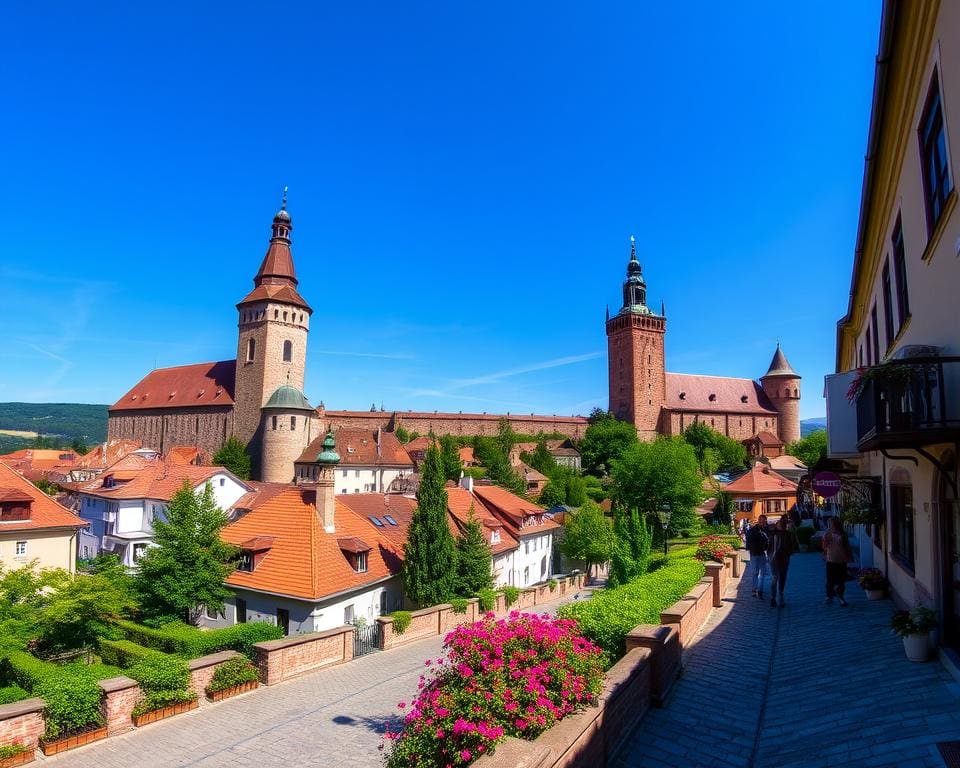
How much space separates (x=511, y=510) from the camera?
3716 cm

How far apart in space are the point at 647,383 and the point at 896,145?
3294 inches

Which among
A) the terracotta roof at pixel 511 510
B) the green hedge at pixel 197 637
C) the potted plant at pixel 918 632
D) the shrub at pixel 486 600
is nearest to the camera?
the potted plant at pixel 918 632

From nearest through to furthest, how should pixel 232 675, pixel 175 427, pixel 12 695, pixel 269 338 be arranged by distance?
pixel 12 695, pixel 232 675, pixel 269 338, pixel 175 427

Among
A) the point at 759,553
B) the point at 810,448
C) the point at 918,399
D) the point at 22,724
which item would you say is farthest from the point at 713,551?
the point at 810,448

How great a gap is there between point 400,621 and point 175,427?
6758 centimetres

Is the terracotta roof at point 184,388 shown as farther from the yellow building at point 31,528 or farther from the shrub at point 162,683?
the shrub at point 162,683

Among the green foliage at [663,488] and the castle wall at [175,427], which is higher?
the castle wall at [175,427]

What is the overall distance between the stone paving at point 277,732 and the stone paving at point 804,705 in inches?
214

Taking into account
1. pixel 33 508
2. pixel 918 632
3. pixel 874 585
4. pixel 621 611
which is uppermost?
pixel 918 632

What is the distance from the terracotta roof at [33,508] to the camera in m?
25.1

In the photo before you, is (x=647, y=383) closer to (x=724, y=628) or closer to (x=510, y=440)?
(x=510, y=440)

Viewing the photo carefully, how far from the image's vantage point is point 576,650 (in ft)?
20.7

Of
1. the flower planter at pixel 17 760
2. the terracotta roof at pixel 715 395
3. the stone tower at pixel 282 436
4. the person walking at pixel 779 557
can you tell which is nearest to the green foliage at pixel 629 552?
the person walking at pixel 779 557

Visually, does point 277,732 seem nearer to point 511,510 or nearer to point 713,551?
point 713,551
